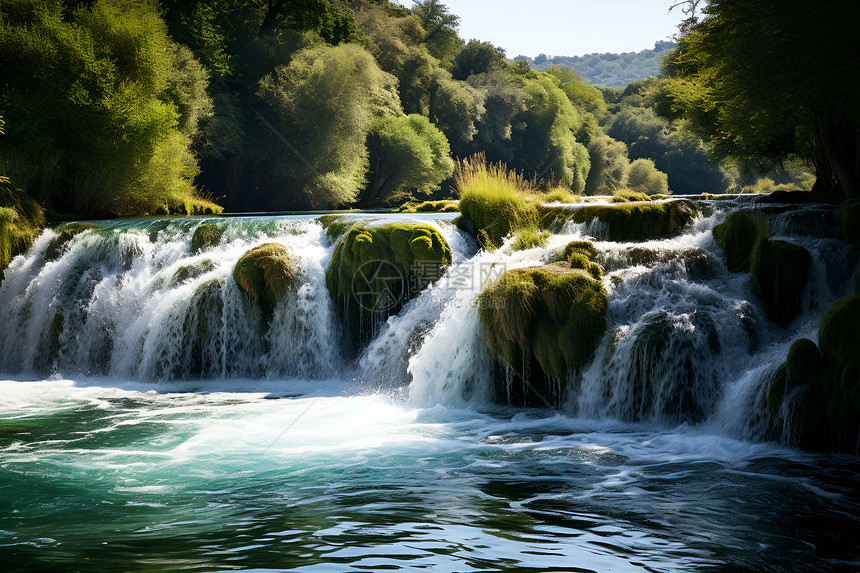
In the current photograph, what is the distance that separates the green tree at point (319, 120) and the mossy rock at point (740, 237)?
18591 millimetres

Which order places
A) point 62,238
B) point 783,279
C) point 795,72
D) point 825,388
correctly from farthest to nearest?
point 62,238, point 795,72, point 783,279, point 825,388

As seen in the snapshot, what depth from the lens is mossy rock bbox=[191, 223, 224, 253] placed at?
483 inches

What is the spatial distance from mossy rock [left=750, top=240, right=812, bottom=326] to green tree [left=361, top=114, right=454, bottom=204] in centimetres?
2367

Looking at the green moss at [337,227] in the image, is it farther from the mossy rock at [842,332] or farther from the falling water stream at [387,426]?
the mossy rock at [842,332]

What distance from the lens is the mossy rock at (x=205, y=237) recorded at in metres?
12.3

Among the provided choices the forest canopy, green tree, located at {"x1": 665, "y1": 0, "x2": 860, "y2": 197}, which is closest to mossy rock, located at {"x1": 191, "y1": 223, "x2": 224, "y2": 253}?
the forest canopy

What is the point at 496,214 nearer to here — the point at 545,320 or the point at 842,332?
the point at 545,320

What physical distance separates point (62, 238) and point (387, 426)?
8990mm

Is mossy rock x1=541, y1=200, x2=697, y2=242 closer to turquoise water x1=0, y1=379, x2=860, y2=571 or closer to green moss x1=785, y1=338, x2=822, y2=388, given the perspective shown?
turquoise water x1=0, y1=379, x2=860, y2=571

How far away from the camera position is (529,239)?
10227 mm

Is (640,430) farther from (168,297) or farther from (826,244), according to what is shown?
(168,297)

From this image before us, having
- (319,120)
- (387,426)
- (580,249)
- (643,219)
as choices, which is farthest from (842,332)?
(319,120)

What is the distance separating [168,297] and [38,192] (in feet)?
22.1

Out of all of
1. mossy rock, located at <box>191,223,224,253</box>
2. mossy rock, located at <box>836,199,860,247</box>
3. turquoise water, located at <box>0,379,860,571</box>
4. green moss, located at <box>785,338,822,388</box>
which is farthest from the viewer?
mossy rock, located at <box>191,223,224,253</box>
